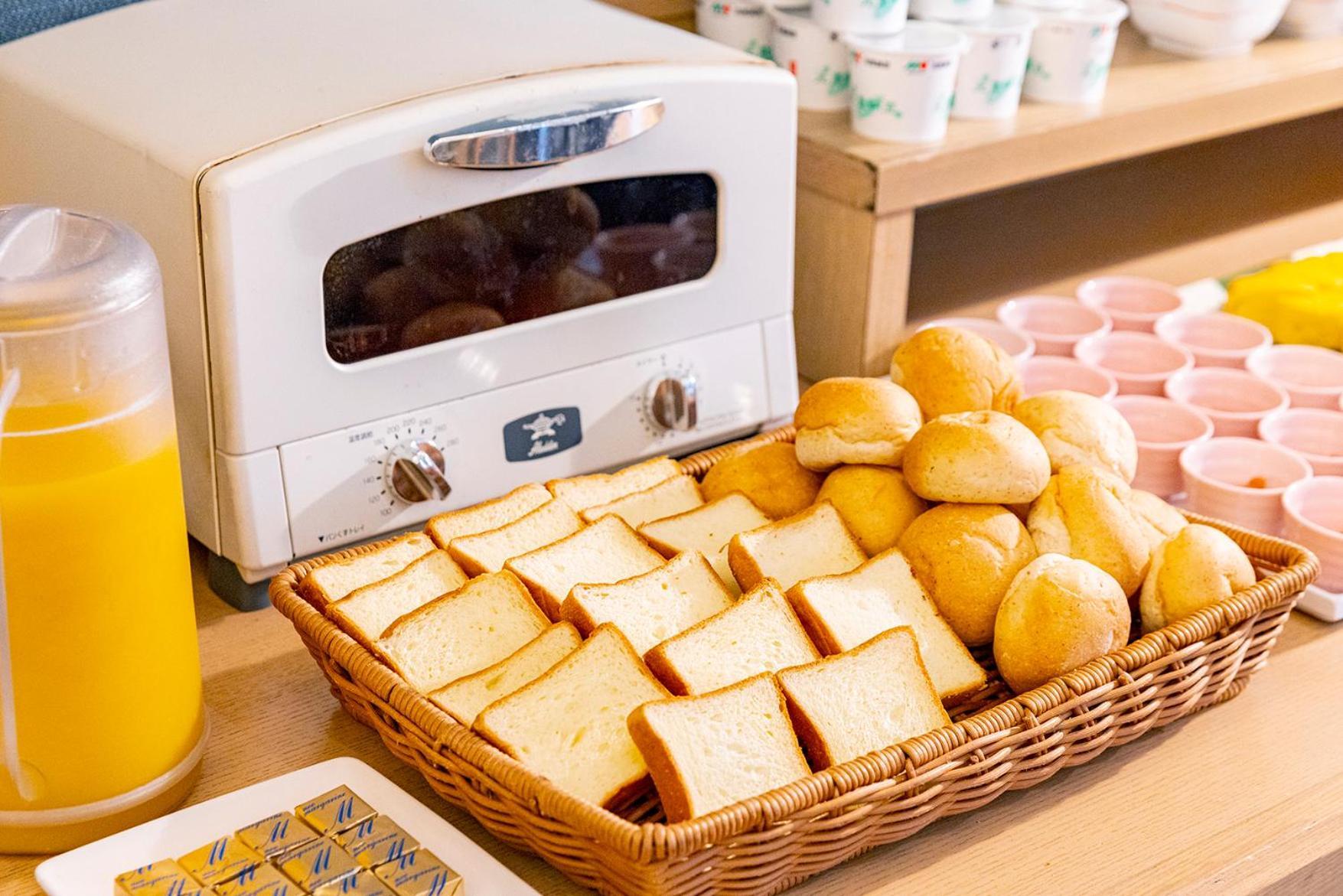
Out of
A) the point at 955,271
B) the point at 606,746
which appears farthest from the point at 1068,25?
the point at 606,746

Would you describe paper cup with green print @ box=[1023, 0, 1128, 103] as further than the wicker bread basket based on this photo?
Yes

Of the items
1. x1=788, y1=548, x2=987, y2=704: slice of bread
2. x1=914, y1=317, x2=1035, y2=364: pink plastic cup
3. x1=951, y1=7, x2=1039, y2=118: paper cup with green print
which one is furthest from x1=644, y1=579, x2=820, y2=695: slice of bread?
x1=951, y1=7, x2=1039, y2=118: paper cup with green print

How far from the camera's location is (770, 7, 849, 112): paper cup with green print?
1417 mm

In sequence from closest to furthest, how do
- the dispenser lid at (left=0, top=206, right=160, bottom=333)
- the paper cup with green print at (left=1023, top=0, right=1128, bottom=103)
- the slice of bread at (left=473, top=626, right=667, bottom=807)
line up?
the dispenser lid at (left=0, top=206, right=160, bottom=333) < the slice of bread at (left=473, top=626, right=667, bottom=807) < the paper cup with green print at (left=1023, top=0, right=1128, bottom=103)

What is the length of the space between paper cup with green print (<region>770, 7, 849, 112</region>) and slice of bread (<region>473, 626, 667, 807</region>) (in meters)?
0.75

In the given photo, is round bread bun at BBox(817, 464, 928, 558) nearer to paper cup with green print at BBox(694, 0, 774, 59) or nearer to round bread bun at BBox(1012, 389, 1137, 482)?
round bread bun at BBox(1012, 389, 1137, 482)

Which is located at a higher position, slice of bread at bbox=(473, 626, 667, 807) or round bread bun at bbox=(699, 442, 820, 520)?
slice of bread at bbox=(473, 626, 667, 807)

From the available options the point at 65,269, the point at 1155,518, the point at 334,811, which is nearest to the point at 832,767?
the point at 334,811

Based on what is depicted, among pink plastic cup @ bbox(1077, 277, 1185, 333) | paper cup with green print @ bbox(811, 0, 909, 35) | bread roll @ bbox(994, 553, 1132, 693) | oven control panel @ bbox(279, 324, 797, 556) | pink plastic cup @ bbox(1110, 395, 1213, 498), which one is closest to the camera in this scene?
bread roll @ bbox(994, 553, 1132, 693)

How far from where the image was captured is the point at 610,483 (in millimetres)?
1138

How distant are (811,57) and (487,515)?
2.10 feet

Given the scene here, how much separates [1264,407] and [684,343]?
2.00 feet

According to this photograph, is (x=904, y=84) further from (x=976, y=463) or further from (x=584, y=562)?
(x=584, y=562)

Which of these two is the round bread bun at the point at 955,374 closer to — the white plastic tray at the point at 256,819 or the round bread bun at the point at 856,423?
the round bread bun at the point at 856,423
